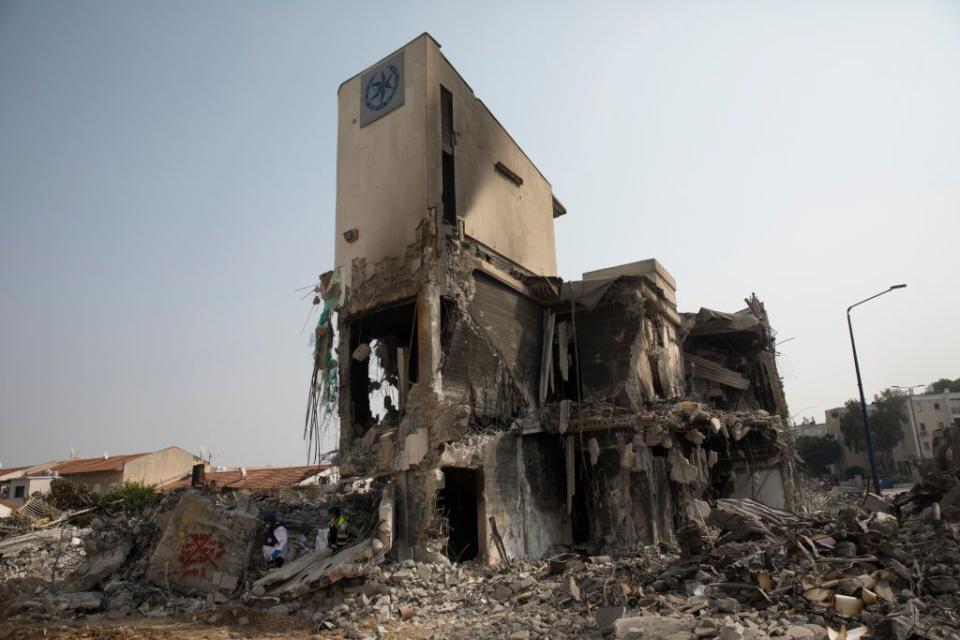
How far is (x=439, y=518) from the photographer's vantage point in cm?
1149

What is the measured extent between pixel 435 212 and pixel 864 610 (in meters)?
10.1

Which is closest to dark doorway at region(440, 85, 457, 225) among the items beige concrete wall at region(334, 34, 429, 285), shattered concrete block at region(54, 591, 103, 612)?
beige concrete wall at region(334, 34, 429, 285)

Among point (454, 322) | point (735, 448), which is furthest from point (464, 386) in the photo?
point (735, 448)

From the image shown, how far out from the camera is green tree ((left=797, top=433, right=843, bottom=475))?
51.3 meters

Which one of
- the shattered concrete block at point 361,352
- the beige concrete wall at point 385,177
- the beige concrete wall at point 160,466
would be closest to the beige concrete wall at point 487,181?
the beige concrete wall at point 385,177

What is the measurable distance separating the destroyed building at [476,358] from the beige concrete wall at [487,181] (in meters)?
0.07

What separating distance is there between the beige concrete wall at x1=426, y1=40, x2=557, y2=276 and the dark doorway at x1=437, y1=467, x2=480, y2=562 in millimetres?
5597

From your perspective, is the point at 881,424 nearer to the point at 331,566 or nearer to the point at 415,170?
the point at 415,170

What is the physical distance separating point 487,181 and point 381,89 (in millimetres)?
3437

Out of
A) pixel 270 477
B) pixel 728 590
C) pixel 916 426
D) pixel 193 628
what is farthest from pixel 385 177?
pixel 916 426

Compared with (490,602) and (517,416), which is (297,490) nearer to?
(517,416)

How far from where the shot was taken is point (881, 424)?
49.8 m

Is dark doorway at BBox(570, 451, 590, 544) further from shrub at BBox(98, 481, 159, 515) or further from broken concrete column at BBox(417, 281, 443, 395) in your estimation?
shrub at BBox(98, 481, 159, 515)

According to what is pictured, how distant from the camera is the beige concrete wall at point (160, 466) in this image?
37438mm
